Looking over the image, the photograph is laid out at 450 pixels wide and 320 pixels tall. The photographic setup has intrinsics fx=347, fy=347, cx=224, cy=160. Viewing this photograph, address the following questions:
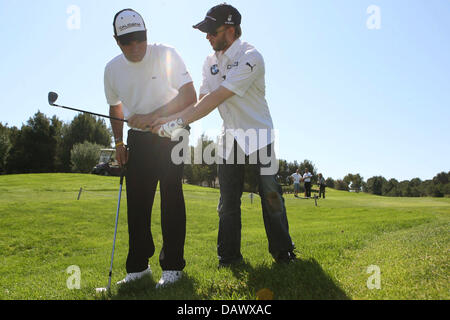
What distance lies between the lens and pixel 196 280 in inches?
148

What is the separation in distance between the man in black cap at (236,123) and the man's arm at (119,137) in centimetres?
70

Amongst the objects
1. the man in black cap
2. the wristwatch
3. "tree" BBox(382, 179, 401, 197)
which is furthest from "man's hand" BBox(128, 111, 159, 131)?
"tree" BBox(382, 179, 401, 197)

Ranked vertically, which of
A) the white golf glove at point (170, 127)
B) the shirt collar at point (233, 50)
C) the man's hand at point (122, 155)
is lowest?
the man's hand at point (122, 155)

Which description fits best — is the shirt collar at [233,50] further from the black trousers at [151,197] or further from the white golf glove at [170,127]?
the black trousers at [151,197]

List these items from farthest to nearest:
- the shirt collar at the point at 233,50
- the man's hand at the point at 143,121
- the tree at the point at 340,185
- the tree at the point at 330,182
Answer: the tree at the point at 330,182
the tree at the point at 340,185
the shirt collar at the point at 233,50
the man's hand at the point at 143,121

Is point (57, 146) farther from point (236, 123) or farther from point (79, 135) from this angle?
point (236, 123)

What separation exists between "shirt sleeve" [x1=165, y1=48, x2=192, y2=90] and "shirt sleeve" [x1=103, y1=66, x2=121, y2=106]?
2.73ft

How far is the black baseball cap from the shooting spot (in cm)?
393

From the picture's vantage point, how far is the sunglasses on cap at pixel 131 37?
3.80 metres

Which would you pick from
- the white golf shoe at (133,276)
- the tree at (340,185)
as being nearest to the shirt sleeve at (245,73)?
the white golf shoe at (133,276)

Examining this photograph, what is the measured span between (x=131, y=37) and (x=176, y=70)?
1.97ft

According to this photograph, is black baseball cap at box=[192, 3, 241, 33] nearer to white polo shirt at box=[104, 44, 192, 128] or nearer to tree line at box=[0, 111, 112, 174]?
white polo shirt at box=[104, 44, 192, 128]

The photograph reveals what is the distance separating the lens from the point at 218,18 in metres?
3.93

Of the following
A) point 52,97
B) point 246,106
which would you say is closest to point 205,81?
point 246,106
